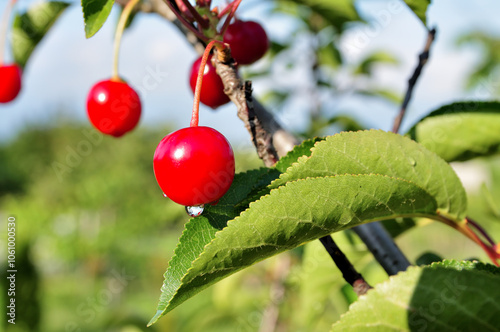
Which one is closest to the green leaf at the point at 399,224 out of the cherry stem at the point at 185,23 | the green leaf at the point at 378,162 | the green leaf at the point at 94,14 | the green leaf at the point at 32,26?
the green leaf at the point at 378,162

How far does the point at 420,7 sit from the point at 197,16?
0.41m

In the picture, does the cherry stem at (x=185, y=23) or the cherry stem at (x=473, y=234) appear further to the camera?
the cherry stem at (x=473, y=234)

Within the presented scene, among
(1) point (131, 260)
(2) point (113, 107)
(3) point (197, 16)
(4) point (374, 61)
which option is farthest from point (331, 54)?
(1) point (131, 260)

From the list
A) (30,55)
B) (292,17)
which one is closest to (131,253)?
(292,17)

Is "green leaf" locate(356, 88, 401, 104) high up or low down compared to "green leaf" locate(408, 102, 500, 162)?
down

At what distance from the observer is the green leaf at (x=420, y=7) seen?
2.58ft

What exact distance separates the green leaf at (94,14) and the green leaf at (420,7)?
524 mm

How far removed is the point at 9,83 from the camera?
5.11 ft

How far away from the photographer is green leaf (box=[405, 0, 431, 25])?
79cm

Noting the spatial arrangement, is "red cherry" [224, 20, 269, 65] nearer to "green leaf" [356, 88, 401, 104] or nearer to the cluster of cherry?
the cluster of cherry

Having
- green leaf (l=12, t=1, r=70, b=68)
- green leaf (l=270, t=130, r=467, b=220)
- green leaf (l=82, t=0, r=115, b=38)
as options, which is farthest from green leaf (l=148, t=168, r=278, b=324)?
green leaf (l=12, t=1, r=70, b=68)

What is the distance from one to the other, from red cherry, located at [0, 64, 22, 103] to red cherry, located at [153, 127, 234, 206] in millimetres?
1170

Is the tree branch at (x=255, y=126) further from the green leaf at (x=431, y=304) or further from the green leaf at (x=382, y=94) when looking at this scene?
the green leaf at (x=382, y=94)

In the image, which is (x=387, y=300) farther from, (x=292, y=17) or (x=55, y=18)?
(x=292, y=17)
